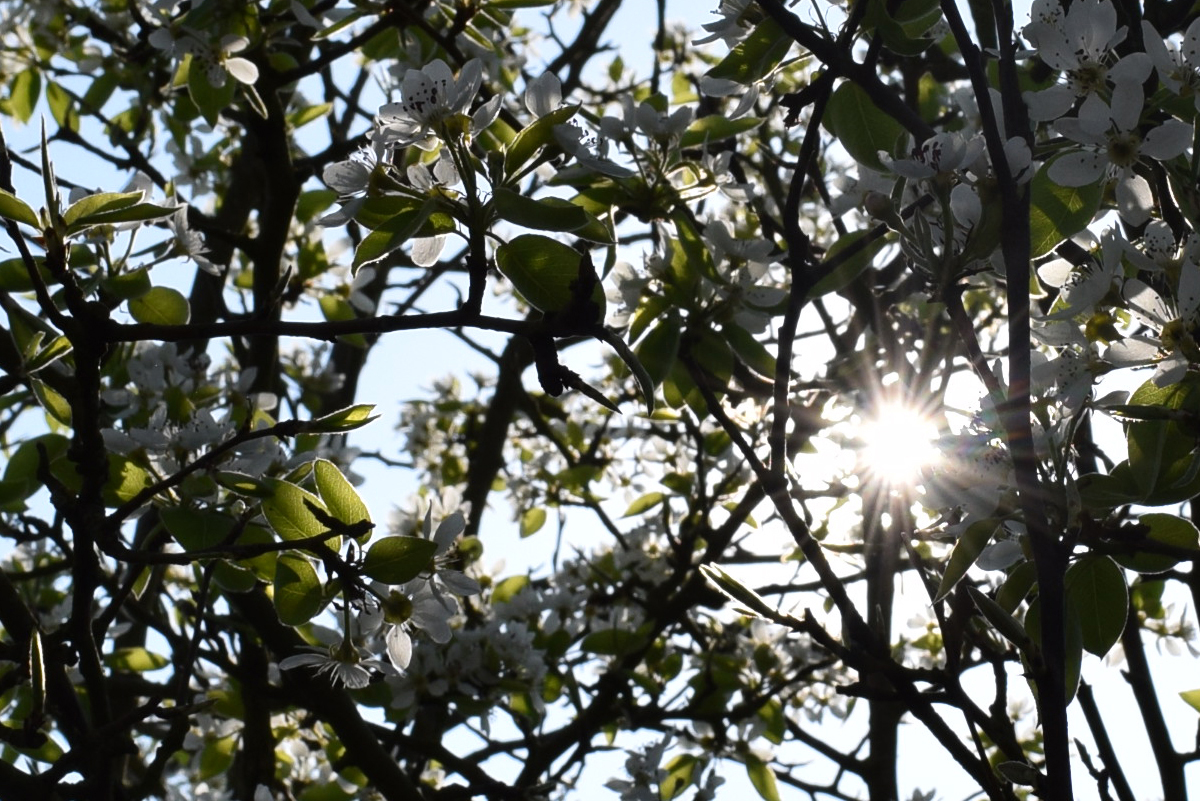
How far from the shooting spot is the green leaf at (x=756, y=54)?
124cm

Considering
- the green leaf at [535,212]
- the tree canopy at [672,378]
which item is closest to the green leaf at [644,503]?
the tree canopy at [672,378]

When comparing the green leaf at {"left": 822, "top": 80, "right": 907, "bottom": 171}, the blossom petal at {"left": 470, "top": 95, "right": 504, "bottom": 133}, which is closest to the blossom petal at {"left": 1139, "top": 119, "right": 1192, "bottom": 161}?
the green leaf at {"left": 822, "top": 80, "right": 907, "bottom": 171}

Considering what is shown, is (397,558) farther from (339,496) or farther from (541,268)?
(541,268)

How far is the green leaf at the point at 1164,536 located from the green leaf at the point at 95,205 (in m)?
0.92

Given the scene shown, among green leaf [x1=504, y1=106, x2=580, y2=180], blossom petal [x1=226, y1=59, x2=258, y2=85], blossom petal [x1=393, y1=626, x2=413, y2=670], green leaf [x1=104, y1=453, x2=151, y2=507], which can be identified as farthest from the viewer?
blossom petal [x1=226, y1=59, x2=258, y2=85]

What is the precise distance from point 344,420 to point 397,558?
5.8 inches

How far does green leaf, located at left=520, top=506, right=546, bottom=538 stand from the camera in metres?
3.50

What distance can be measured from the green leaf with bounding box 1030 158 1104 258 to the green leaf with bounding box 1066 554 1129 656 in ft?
0.94

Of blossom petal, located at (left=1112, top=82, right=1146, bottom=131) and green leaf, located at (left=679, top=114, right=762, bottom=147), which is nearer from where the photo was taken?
blossom petal, located at (left=1112, top=82, right=1146, bottom=131)

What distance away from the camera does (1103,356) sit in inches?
38.7

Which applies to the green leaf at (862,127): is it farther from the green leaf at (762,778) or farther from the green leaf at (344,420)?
the green leaf at (762,778)

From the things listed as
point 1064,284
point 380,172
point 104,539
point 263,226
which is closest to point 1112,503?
point 1064,284

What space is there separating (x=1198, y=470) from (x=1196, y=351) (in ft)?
0.32

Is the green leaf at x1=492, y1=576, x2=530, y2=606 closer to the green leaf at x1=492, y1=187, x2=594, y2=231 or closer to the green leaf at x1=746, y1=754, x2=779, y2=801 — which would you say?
the green leaf at x1=746, y1=754, x2=779, y2=801
